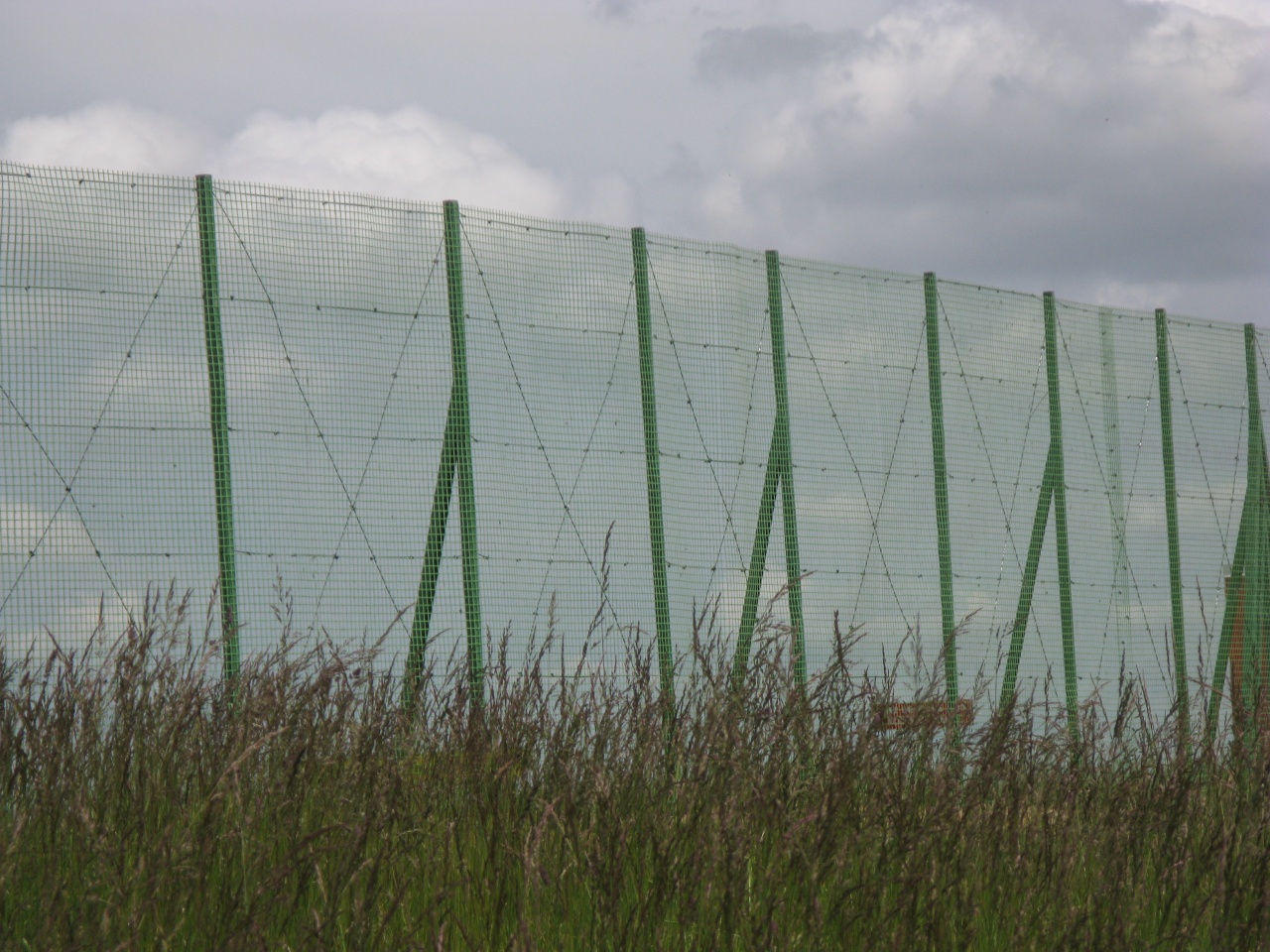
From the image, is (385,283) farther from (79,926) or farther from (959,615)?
(79,926)

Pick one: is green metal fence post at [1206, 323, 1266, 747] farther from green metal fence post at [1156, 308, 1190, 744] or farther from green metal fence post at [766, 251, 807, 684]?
green metal fence post at [766, 251, 807, 684]

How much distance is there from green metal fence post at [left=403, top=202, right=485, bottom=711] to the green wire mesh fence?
16mm

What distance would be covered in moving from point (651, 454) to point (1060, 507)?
136 inches

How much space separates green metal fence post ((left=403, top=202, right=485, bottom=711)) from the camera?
7.20 m

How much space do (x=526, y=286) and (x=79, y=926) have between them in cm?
560

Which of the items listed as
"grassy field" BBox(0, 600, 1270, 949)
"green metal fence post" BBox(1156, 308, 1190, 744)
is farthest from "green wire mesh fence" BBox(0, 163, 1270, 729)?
"grassy field" BBox(0, 600, 1270, 949)

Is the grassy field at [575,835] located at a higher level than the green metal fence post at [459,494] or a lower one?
lower

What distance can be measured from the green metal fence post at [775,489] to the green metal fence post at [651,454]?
0.53 meters

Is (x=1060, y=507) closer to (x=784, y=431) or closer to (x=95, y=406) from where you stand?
(x=784, y=431)

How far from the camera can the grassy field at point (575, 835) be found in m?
2.30

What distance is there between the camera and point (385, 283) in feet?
23.8

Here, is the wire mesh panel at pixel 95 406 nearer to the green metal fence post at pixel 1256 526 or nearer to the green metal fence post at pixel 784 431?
the green metal fence post at pixel 784 431

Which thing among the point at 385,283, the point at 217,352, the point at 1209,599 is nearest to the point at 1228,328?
the point at 1209,599

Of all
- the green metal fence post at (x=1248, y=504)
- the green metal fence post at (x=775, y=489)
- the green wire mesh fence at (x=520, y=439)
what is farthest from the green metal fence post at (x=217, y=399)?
the green metal fence post at (x=1248, y=504)
